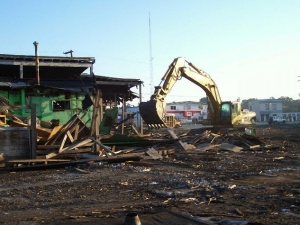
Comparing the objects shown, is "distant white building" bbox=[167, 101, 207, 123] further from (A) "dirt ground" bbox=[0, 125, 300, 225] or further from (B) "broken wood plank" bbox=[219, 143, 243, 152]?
(A) "dirt ground" bbox=[0, 125, 300, 225]

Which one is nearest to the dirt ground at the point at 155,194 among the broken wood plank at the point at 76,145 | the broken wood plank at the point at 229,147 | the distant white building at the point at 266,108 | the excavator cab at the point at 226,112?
the broken wood plank at the point at 76,145

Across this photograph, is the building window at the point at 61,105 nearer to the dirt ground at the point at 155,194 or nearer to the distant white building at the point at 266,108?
the dirt ground at the point at 155,194

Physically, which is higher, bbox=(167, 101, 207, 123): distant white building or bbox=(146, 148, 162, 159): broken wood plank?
bbox=(167, 101, 207, 123): distant white building

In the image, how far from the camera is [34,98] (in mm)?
27516

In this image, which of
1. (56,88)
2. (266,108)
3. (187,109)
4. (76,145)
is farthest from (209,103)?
(266,108)

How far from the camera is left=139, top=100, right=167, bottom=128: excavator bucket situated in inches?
691

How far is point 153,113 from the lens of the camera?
17.6 meters

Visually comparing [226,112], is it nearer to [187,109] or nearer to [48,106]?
[48,106]

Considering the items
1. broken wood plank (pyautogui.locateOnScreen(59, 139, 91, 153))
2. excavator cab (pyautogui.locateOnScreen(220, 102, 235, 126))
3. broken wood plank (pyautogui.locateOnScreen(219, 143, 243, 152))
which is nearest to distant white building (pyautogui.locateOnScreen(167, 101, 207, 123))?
excavator cab (pyautogui.locateOnScreen(220, 102, 235, 126))

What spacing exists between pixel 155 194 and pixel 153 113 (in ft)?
32.9

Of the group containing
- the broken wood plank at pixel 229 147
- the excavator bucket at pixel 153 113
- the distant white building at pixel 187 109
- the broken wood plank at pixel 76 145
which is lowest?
the broken wood plank at pixel 229 147

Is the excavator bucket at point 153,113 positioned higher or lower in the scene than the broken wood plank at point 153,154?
higher

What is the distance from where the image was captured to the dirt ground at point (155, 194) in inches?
234

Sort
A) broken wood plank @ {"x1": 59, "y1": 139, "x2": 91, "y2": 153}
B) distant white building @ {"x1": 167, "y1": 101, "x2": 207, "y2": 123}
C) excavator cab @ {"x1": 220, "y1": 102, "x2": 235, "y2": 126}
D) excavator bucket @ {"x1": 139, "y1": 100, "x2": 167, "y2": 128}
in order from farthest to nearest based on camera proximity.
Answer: distant white building @ {"x1": 167, "y1": 101, "x2": 207, "y2": 123}, excavator cab @ {"x1": 220, "y1": 102, "x2": 235, "y2": 126}, excavator bucket @ {"x1": 139, "y1": 100, "x2": 167, "y2": 128}, broken wood plank @ {"x1": 59, "y1": 139, "x2": 91, "y2": 153}
